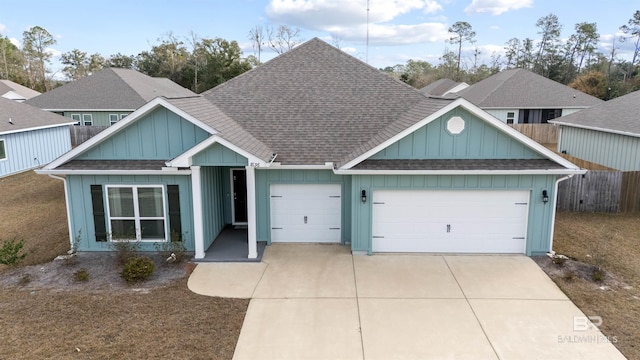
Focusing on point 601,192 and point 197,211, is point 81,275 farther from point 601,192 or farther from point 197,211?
point 601,192

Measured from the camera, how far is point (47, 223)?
49.0 ft

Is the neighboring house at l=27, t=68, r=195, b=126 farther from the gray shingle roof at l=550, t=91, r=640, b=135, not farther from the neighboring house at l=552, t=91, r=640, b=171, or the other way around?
the gray shingle roof at l=550, t=91, r=640, b=135

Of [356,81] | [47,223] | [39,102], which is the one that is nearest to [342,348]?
[356,81]

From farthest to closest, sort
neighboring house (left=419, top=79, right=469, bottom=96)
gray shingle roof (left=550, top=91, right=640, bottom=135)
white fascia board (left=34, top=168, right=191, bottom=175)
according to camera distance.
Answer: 1. neighboring house (left=419, top=79, right=469, bottom=96)
2. gray shingle roof (left=550, top=91, right=640, bottom=135)
3. white fascia board (left=34, top=168, right=191, bottom=175)

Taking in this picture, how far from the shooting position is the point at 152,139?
11641 millimetres

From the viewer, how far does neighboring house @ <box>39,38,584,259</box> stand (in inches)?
440

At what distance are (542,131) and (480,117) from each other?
2437cm

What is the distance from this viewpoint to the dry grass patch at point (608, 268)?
27.1 feet

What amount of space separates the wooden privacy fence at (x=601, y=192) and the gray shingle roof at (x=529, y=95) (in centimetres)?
1880

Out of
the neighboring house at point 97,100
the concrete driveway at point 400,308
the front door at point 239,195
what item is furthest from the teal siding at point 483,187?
A: the neighboring house at point 97,100

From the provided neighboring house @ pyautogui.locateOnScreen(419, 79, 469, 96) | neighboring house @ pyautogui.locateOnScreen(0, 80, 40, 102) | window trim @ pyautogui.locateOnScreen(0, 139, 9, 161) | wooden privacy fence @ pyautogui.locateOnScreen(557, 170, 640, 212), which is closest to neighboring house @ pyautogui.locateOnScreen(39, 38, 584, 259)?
wooden privacy fence @ pyautogui.locateOnScreen(557, 170, 640, 212)

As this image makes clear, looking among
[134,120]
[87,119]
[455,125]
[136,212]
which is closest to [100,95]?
[87,119]

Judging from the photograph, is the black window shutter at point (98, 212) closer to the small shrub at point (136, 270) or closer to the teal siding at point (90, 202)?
the teal siding at point (90, 202)

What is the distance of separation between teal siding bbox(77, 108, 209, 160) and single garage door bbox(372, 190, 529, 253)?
5158 mm
